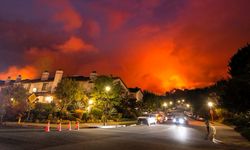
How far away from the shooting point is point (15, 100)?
3616 cm

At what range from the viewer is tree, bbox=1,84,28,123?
35.7 m

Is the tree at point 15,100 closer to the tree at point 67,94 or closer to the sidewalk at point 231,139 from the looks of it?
the tree at point 67,94

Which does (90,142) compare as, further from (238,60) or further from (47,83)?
(47,83)

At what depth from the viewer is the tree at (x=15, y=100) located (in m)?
35.7

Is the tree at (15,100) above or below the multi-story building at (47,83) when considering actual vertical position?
below

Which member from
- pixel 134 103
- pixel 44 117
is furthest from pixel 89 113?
pixel 134 103

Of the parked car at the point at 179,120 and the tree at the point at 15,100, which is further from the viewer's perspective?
the parked car at the point at 179,120

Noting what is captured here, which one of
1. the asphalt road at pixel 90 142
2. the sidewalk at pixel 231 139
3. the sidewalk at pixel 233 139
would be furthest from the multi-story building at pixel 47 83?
the asphalt road at pixel 90 142

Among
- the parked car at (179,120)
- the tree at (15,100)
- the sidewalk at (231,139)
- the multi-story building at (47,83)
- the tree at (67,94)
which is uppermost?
the multi-story building at (47,83)

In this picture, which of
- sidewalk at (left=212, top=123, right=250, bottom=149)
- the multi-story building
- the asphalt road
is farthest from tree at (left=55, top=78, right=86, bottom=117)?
sidewalk at (left=212, top=123, right=250, bottom=149)

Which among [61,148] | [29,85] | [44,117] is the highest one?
[29,85]

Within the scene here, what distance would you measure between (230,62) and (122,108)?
79.7ft

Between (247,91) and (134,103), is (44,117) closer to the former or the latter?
(247,91)

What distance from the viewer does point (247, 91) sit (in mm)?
29266
